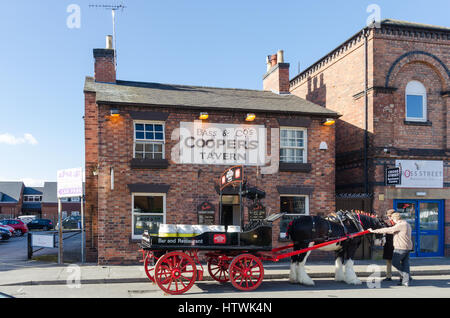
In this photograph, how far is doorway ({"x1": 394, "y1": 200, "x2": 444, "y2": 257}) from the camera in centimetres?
1594

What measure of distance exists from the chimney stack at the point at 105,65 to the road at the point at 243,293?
27.2 ft

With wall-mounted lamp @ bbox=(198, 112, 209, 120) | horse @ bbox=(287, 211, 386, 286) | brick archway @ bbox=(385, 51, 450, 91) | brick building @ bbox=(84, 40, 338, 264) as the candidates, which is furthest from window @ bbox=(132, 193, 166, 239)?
brick archway @ bbox=(385, 51, 450, 91)

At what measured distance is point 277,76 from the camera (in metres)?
18.4

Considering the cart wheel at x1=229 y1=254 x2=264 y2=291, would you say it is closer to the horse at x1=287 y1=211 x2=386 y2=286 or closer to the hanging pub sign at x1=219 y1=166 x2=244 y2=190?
the horse at x1=287 y1=211 x2=386 y2=286

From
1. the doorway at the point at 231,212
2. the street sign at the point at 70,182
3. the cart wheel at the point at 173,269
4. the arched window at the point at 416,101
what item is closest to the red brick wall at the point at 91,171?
the street sign at the point at 70,182

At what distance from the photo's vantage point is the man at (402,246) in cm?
1090

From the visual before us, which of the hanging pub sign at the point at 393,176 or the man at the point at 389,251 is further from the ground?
the hanging pub sign at the point at 393,176

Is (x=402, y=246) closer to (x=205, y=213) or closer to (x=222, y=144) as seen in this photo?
(x=205, y=213)

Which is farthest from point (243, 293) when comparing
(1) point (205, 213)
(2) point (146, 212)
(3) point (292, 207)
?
(3) point (292, 207)

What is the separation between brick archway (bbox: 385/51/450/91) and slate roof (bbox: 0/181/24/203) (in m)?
62.0

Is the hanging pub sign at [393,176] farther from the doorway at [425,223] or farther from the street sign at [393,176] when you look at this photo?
the doorway at [425,223]

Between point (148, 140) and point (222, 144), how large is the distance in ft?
8.37

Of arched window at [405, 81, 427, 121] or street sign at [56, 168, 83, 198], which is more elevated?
arched window at [405, 81, 427, 121]

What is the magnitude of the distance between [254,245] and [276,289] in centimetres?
131
